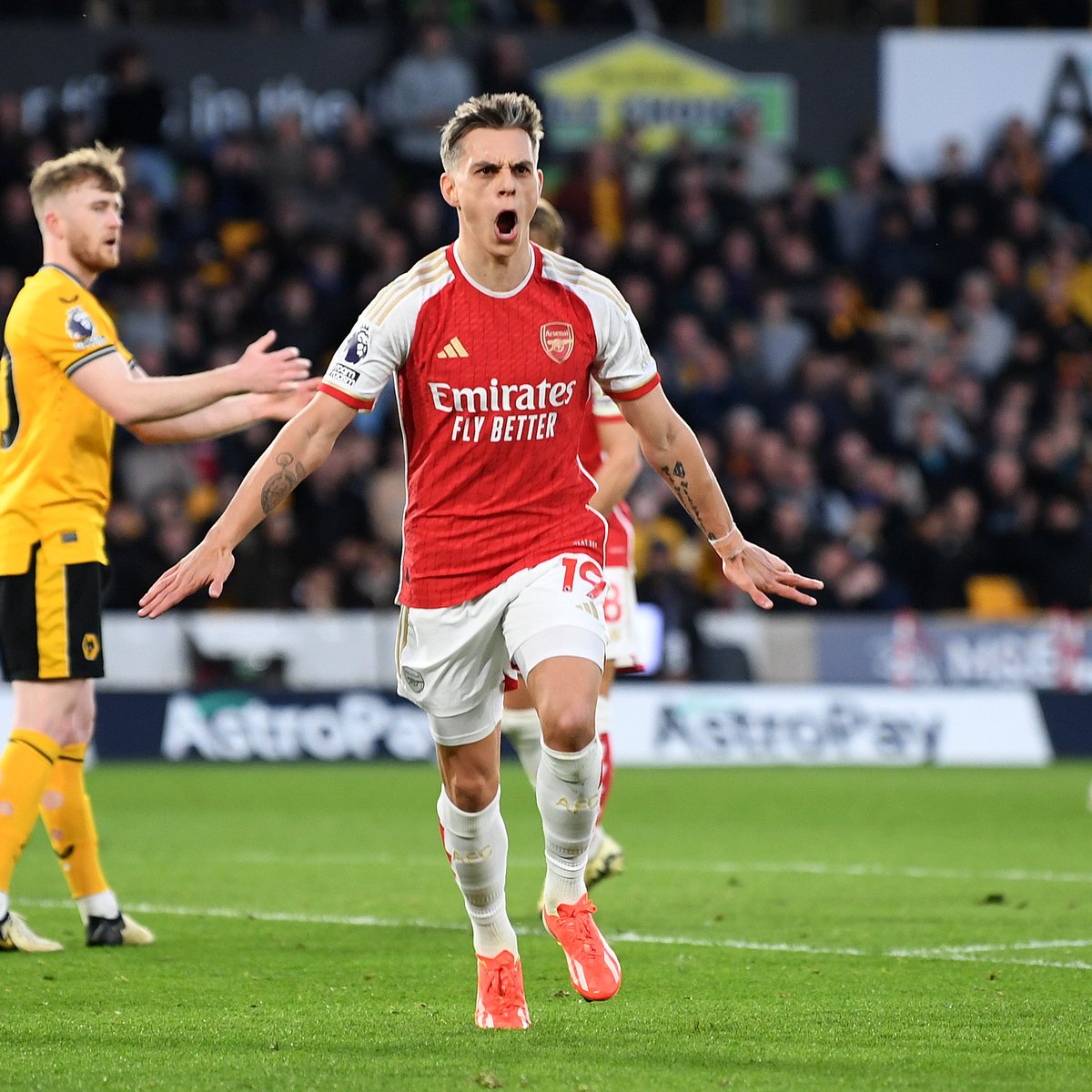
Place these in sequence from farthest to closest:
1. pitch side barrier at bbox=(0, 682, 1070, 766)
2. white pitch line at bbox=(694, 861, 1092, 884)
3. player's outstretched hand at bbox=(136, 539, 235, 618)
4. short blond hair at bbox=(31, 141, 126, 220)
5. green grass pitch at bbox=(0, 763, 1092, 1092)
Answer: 1. pitch side barrier at bbox=(0, 682, 1070, 766)
2. white pitch line at bbox=(694, 861, 1092, 884)
3. short blond hair at bbox=(31, 141, 126, 220)
4. player's outstretched hand at bbox=(136, 539, 235, 618)
5. green grass pitch at bbox=(0, 763, 1092, 1092)

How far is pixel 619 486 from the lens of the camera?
311 inches

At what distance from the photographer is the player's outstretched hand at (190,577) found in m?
5.15

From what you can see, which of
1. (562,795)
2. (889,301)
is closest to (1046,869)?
(562,795)

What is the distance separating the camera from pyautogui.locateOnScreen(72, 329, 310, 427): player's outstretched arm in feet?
19.8

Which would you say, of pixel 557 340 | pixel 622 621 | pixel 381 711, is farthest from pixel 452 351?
pixel 381 711

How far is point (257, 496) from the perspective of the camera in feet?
17.5

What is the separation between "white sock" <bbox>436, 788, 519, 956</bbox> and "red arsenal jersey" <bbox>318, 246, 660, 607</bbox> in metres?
0.61

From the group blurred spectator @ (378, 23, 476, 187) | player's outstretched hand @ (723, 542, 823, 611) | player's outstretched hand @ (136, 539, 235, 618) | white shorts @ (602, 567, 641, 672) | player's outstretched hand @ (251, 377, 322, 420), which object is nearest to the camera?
player's outstretched hand @ (136, 539, 235, 618)

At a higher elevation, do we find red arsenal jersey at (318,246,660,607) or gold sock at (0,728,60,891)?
red arsenal jersey at (318,246,660,607)

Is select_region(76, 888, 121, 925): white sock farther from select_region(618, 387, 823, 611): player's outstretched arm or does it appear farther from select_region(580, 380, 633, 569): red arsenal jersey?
select_region(618, 387, 823, 611): player's outstretched arm

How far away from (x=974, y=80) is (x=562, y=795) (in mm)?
19157

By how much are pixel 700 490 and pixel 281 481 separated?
1192 mm

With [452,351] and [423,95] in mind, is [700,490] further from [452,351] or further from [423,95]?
[423,95]

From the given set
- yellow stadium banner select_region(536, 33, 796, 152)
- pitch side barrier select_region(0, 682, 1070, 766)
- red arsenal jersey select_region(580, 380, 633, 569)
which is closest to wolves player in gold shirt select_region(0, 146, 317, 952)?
red arsenal jersey select_region(580, 380, 633, 569)
